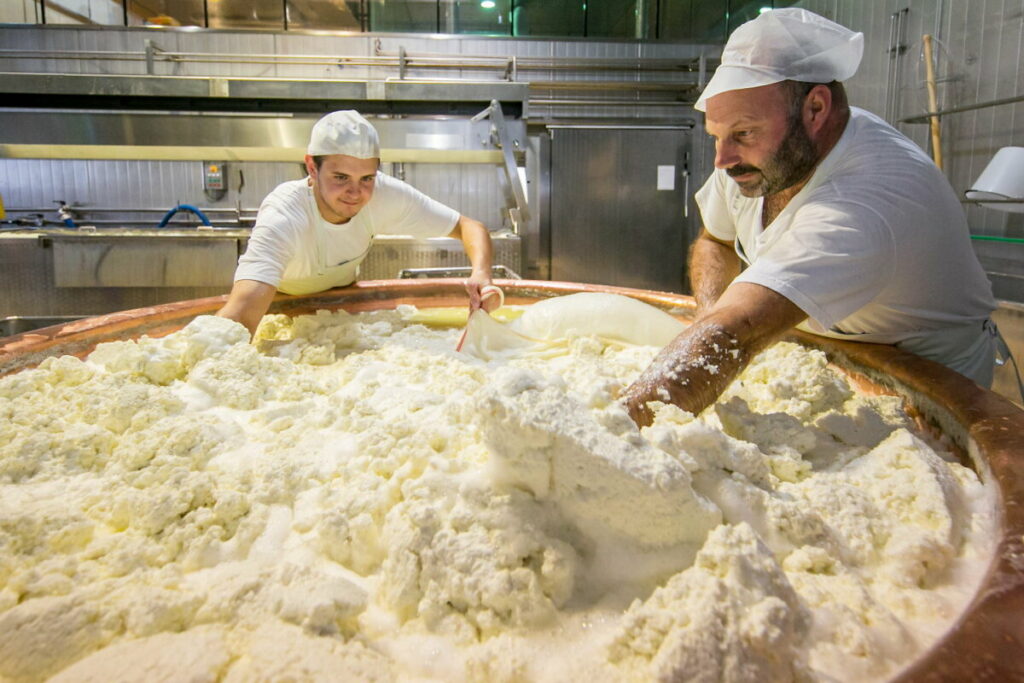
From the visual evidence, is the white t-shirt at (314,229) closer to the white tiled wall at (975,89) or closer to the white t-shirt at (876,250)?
the white t-shirt at (876,250)

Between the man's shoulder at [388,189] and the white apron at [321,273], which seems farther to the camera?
the man's shoulder at [388,189]

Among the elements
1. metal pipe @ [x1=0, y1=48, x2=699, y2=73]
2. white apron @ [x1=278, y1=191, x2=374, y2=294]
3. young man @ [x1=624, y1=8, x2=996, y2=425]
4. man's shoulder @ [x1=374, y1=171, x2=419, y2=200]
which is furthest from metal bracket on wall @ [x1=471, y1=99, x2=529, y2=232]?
young man @ [x1=624, y1=8, x2=996, y2=425]

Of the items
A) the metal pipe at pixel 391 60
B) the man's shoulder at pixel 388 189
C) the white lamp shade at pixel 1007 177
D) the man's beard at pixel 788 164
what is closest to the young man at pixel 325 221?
the man's shoulder at pixel 388 189

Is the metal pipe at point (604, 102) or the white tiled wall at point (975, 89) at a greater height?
the metal pipe at point (604, 102)

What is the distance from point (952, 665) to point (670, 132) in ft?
18.8

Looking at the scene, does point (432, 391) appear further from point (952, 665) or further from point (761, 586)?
point (952, 665)

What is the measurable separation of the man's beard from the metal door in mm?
4476

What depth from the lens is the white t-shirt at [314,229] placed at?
5.56ft

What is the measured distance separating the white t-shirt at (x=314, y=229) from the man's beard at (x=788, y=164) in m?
1.21

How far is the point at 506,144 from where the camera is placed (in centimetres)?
349

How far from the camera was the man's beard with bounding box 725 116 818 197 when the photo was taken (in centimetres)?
116

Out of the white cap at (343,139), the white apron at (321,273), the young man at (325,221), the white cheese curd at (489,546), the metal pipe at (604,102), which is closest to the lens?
the white cheese curd at (489,546)

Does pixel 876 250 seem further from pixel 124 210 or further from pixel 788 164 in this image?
pixel 124 210

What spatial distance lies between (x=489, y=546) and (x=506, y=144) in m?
3.19
